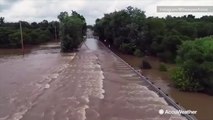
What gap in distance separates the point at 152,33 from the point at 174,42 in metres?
7.80

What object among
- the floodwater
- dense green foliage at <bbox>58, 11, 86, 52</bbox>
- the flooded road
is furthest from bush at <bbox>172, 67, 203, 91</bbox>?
dense green foliage at <bbox>58, 11, 86, 52</bbox>

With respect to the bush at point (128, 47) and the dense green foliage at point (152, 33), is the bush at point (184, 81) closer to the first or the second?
the dense green foliage at point (152, 33)

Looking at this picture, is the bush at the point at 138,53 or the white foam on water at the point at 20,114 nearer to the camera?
the white foam on water at the point at 20,114

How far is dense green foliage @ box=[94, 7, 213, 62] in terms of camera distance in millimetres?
39125

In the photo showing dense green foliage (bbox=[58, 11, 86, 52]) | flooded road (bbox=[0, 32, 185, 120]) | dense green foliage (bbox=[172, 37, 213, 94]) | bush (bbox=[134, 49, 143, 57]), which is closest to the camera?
flooded road (bbox=[0, 32, 185, 120])

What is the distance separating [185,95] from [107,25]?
45.3 metres

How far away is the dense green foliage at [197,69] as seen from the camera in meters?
21.0

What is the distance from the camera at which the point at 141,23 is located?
51.6m

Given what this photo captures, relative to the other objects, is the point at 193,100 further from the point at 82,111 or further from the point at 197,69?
the point at 82,111

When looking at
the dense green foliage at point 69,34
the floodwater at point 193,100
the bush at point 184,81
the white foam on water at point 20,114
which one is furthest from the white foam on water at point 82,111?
the dense green foliage at point 69,34

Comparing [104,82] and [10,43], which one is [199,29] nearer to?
[104,82]

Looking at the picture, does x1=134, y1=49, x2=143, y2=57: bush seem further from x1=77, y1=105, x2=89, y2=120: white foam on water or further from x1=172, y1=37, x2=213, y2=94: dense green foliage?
x1=77, y1=105, x2=89, y2=120: white foam on water

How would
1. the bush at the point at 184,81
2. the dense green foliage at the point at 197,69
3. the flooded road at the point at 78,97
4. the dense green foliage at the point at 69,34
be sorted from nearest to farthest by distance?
the flooded road at the point at 78,97
the dense green foliage at the point at 197,69
the bush at the point at 184,81
the dense green foliage at the point at 69,34

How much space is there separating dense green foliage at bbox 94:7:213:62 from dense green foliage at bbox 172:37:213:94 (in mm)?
13509
